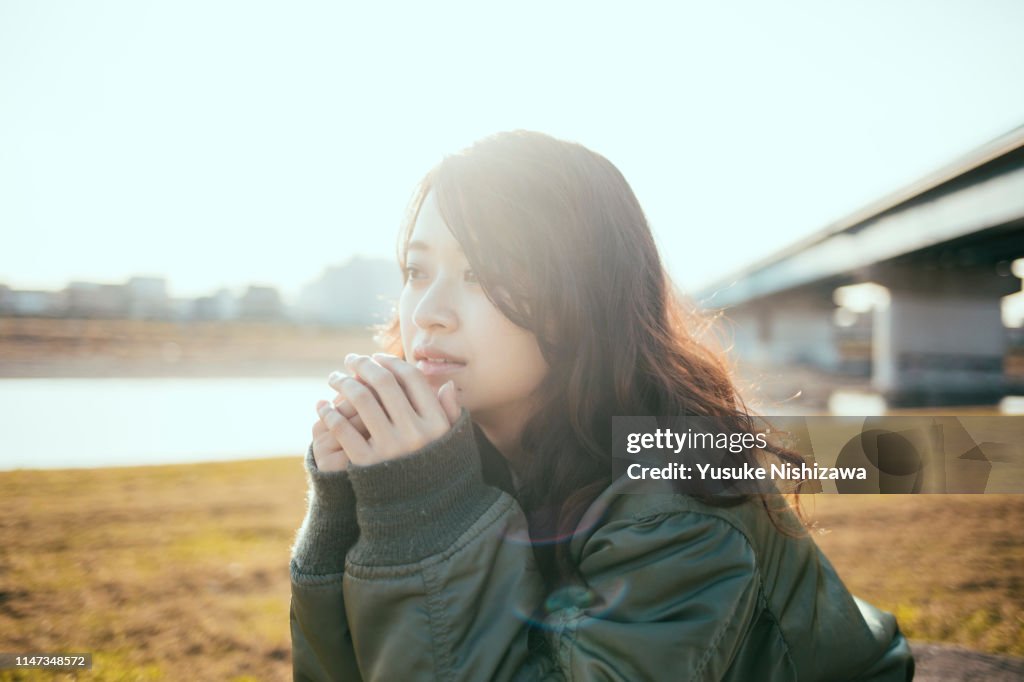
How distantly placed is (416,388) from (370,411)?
0.40ft

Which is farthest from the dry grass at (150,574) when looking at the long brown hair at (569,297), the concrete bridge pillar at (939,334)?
the concrete bridge pillar at (939,334)

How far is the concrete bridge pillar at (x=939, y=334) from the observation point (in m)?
18.0

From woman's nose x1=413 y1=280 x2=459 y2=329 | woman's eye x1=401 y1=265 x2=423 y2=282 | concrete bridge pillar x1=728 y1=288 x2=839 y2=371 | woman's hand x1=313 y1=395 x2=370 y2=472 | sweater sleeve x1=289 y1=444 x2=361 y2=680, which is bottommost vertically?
concrete bridge pillar x1=728 y1=288 x2=839 y2=371

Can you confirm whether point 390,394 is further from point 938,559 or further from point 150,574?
point 938,559

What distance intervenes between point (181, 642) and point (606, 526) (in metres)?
3.07

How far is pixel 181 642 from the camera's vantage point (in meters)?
3.34

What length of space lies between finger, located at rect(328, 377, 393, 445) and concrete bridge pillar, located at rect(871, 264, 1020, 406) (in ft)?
64.2

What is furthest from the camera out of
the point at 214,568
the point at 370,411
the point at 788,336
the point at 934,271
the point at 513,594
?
the point at 788,336

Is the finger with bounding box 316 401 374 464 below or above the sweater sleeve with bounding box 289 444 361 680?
above

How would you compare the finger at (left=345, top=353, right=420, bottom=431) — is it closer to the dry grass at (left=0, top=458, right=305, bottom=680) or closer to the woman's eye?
the woman's eye

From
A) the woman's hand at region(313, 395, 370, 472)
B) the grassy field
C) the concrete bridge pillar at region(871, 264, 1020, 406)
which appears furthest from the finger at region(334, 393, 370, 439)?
the concrete bridge pillar at region(871, 264, 1020, 406)

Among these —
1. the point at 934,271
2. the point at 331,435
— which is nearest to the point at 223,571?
the point at 331,435

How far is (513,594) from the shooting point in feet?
4.27

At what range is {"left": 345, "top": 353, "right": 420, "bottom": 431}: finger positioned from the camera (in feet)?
4.71
